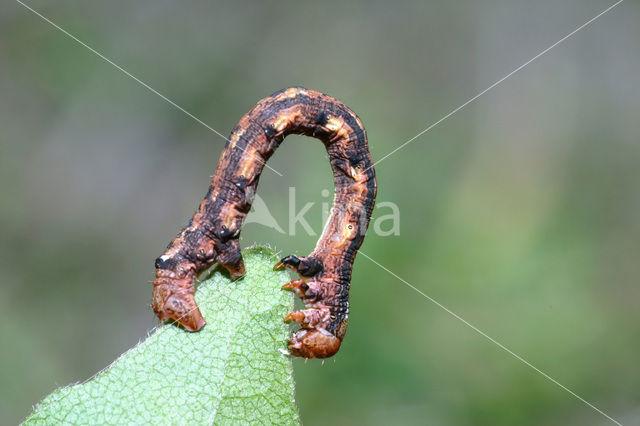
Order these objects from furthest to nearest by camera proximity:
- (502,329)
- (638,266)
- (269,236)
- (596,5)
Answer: (596,5)
(269,236)
(638,266)
(502,329)

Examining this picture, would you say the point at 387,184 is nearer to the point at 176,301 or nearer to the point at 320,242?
the point at 320,242

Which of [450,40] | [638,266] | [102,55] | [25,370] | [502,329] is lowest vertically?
[25,370]

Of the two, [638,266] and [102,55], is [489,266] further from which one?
[102,55]

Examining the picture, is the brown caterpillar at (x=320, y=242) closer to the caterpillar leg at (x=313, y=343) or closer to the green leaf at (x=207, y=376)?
the caterpillar leg at (x=313, y=343)

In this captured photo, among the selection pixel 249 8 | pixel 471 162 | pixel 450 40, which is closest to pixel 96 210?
pixel 249 8

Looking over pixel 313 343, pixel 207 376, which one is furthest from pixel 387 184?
pixel 207 376

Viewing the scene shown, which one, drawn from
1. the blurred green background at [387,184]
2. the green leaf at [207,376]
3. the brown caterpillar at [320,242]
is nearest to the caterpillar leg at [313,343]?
the brown caterpillar at [320,242]

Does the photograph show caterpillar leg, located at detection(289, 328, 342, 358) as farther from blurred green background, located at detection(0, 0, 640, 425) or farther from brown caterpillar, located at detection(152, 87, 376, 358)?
blurred green background, located at detection(0, 0, 640, 425)
